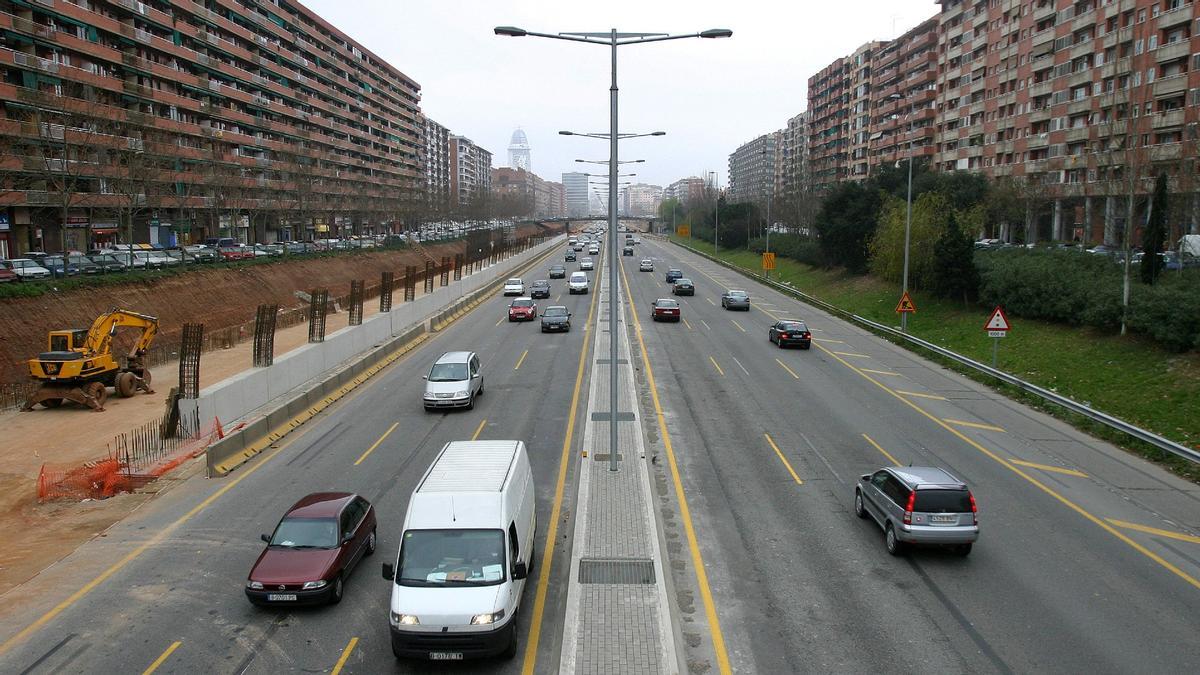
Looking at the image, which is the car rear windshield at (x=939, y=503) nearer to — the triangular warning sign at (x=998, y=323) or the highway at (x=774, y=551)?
the highway at (x=774, y=551)

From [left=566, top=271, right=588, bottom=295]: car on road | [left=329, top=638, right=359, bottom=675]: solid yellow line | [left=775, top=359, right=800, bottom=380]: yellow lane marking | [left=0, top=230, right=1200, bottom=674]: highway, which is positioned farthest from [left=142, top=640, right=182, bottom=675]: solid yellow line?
[left=566, top=271, right=588, bottom=295]: car on road

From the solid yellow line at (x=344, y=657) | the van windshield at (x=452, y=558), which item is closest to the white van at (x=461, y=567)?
the van windshield at (x=452, y=558)

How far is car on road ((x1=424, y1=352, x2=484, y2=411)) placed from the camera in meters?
23.6

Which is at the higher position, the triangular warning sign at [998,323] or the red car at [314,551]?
the triangular warning sign at [998,323]

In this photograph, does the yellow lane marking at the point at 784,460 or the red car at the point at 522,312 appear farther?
the red car at the point at 522,312

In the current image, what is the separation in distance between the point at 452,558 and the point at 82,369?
70.4 feet

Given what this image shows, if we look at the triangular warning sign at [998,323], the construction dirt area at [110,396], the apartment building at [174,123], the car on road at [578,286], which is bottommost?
the construction dirt area at [110,396]

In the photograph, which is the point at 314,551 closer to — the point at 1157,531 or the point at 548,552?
the point at 548,552

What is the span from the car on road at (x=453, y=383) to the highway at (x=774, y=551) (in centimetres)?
43

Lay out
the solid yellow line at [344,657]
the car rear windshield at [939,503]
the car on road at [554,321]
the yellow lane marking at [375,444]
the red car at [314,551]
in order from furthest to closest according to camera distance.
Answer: the car on road at [554,321] → the yellow lane marking at [375,444] → the car rear windshield at [939,503] → the red car at [314,551] → the solid yellow line at [344,657]

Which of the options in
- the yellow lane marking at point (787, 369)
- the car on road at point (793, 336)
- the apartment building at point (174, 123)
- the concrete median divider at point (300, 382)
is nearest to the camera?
the concrete median divider at point (300, 382)

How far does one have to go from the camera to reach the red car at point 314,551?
36.3 ft

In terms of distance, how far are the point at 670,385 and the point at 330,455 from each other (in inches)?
478

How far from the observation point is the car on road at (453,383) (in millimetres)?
23641
